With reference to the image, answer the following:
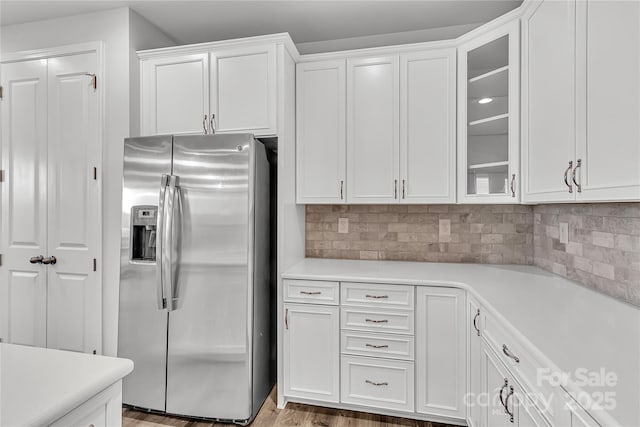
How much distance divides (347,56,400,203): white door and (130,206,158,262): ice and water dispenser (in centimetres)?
132

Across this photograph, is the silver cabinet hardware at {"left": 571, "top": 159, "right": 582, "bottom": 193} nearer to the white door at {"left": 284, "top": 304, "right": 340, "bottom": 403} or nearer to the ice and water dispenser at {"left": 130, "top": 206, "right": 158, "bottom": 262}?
the white door at {"left": 284, "top": 304, "right": 340, "bottom": 403}

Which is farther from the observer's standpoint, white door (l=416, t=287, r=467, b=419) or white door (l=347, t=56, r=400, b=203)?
white door (l=347, t=56, r=400, b=203)

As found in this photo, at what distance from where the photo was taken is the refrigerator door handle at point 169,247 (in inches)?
79.5

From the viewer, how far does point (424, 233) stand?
105 inches

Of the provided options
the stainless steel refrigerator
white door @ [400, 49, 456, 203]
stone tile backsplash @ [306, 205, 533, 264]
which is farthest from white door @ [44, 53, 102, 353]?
white door @ [400, 49, 456, 203]

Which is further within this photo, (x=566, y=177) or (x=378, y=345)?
(x=378, y=345)

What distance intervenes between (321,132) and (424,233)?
3.64 feet

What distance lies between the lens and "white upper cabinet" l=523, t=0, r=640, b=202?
1115 millimetres

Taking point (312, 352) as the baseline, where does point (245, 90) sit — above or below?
above

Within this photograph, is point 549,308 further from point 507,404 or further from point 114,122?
point 114,122

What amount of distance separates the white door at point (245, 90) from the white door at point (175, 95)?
0.29 ft

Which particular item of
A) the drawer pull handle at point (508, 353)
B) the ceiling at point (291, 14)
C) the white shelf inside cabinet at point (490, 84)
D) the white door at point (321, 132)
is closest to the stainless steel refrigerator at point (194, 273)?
the white door at point (321, 132)

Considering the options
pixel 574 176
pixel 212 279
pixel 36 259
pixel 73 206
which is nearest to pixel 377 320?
pixel 212 279

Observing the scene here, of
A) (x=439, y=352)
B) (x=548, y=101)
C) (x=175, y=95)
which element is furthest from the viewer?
(x=175, y=95)
